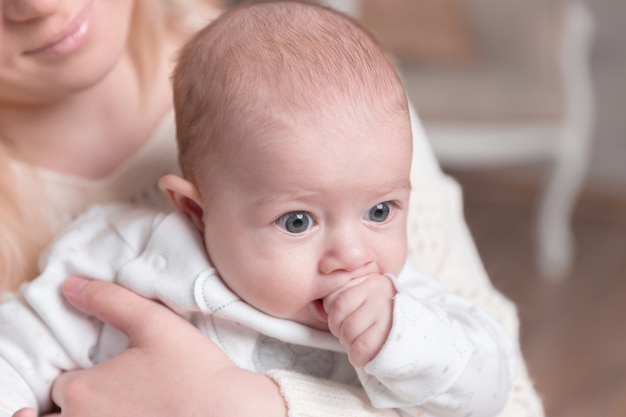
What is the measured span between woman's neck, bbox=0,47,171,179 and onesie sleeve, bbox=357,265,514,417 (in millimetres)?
490

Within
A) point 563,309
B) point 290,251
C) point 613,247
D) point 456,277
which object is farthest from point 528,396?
point 613,247

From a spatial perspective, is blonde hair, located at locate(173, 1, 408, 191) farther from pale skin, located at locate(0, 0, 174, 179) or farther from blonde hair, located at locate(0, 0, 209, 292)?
blonde hair, located at locate(0, 0, 209, 292)

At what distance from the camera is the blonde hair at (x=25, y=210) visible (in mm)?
1115

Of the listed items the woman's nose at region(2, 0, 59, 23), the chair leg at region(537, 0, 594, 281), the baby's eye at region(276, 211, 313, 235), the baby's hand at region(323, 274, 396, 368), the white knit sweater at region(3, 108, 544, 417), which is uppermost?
the woman's nose at region(2, 0, 59, 23)

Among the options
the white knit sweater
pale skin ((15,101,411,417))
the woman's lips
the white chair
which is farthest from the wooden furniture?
pale skin ((15,101,411,417))

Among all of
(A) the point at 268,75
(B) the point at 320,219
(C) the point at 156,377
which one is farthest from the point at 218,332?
(A) the point at 268,75

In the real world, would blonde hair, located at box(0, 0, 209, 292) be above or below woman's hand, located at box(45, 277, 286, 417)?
above

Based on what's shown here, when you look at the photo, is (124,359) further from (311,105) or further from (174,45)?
(174,45)

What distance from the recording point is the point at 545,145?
3.09 m

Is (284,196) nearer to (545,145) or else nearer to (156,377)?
(156,377)

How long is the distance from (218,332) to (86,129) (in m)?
0.39

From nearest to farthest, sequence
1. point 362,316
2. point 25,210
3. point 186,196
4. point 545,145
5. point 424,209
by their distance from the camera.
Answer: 1. point 362,316
2. point 186,196
3. point 25,210
4. point 424,209
5. point 545,145

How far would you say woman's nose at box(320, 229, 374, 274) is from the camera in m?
0.93

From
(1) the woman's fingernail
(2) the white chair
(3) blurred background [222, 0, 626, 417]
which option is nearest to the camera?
(1) the woman's fingernail
